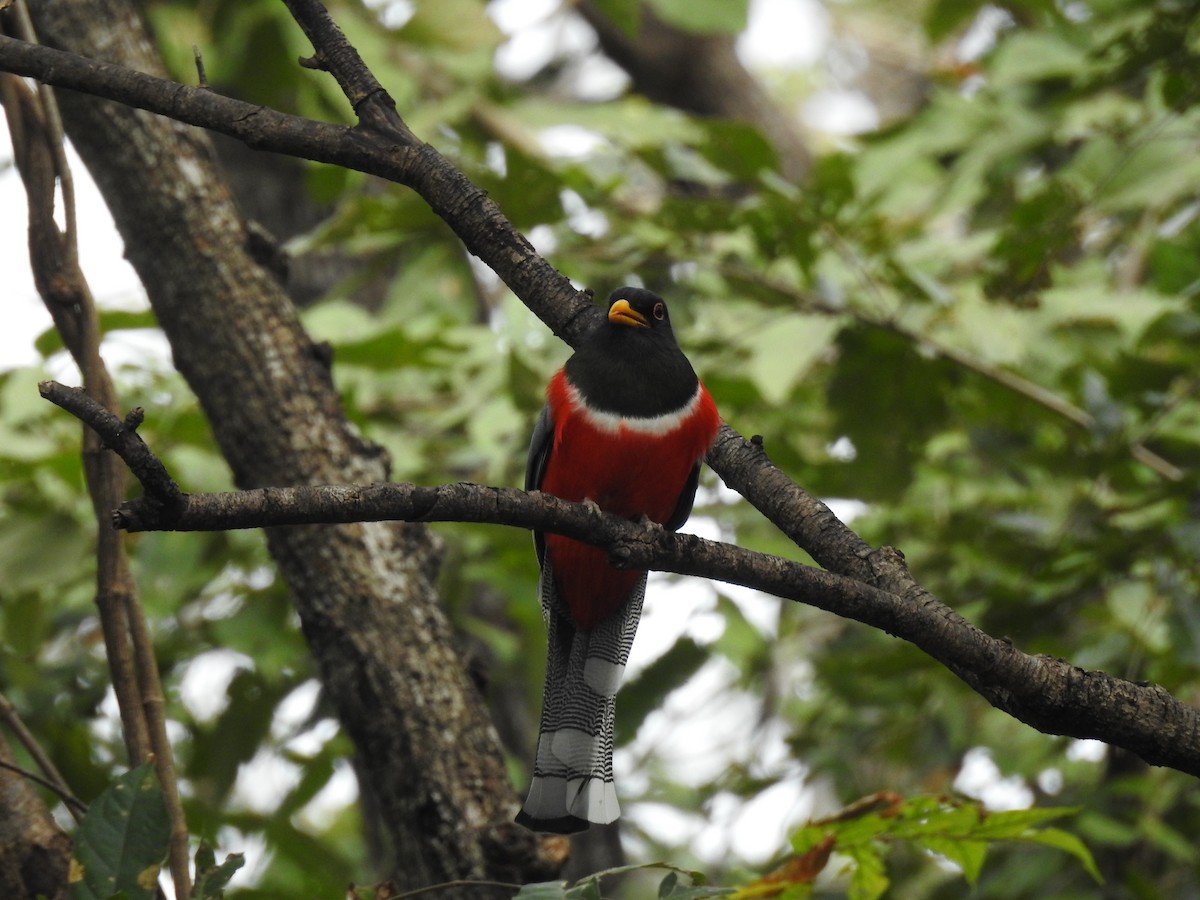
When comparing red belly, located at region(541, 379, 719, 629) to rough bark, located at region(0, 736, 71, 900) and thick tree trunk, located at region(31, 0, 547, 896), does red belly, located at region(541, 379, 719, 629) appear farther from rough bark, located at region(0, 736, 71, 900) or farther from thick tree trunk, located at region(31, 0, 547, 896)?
rough bark, located at region(0, 736, 71, 900)

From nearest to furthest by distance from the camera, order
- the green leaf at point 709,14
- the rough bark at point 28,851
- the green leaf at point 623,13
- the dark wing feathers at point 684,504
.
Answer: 1. the rough bark at point 28,851
2. the dark wing feathers at point 684,504
3. the green leaf at point 623,13
4. the green leaf at point 709,14

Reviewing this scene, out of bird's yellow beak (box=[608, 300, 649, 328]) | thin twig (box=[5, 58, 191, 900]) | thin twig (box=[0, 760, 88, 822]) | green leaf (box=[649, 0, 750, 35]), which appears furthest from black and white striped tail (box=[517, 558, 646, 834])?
green leaf (box=[649, 0, 750, 35])

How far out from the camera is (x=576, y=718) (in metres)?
3.74

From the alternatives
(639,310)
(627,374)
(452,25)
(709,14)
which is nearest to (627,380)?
(627,374)

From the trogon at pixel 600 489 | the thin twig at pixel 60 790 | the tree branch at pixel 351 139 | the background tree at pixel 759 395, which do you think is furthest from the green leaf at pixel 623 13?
the thin twig at pixel 60 790

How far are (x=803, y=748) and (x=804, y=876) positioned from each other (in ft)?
12.8

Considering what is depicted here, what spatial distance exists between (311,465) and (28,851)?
4.18 ft

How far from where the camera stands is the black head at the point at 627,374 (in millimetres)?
3514

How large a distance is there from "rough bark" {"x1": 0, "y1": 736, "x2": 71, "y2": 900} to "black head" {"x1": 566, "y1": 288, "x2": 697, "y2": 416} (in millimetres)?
1701

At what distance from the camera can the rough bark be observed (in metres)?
2.77

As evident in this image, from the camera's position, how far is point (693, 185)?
781cm

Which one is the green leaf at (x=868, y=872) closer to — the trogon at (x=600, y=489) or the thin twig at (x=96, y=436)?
the trogon at (x=600, y=489)

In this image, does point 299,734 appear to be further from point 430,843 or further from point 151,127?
point 151,127

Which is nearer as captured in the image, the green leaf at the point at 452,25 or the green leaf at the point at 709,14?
the green leaf at the point at 452,25
